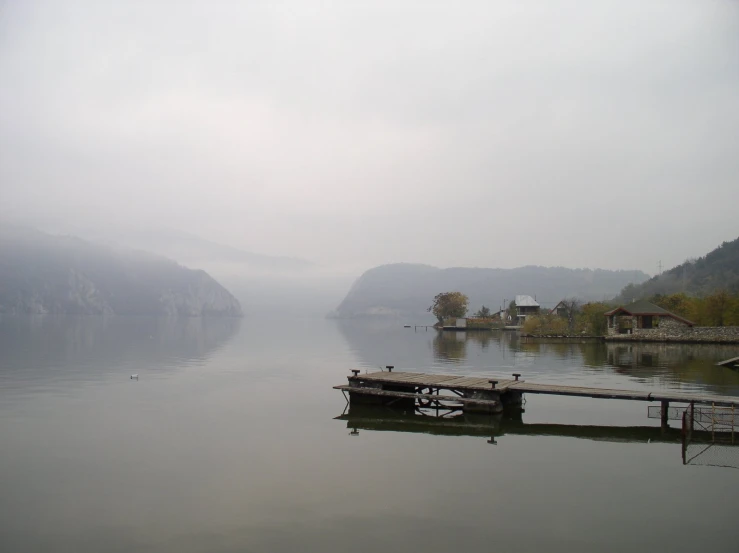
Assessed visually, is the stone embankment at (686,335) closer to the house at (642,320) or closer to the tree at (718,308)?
the house at (642,320)

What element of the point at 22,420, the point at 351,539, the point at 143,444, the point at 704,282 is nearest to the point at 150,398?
the point at 22,420

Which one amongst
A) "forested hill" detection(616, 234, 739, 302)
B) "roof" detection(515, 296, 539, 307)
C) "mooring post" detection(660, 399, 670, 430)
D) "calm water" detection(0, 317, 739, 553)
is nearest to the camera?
"calm water" detection(0, 317, 739, 553)

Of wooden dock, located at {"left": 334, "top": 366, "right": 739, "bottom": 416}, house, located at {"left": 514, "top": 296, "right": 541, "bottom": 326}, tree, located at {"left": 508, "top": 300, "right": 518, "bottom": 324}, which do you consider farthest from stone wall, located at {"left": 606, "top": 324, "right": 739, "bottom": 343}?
tree, located at {"left": 508, "top": 300, "right": 518, "bottom": 324}

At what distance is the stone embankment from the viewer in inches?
3059

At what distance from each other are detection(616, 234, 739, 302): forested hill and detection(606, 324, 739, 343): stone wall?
2371 inches

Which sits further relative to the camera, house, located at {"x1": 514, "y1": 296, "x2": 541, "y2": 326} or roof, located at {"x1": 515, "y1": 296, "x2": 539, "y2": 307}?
roof, located at {"x1": 515, "y1": 296, "x2": 539, "y2": 307}

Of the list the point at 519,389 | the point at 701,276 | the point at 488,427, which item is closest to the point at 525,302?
the point at 701,276

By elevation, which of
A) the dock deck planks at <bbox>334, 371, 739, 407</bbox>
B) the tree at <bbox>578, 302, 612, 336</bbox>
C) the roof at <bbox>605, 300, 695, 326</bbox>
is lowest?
the dock deck planks at <bbox>334, 371, 739, 407</bbox>

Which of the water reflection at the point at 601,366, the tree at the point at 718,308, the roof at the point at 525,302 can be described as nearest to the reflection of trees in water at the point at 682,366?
the water reflection at the point at 601,366

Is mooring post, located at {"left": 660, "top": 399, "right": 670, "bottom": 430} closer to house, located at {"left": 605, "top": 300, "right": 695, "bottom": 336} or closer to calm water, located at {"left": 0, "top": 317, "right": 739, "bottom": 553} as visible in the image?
calm water, located at {"left": 0, "top": 317, "right": 739, "bottom": 553}

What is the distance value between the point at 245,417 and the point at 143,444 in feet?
19.1

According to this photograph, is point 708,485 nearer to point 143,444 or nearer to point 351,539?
point 351,539

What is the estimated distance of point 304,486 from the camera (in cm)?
1593

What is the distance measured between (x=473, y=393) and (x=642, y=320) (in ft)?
243
